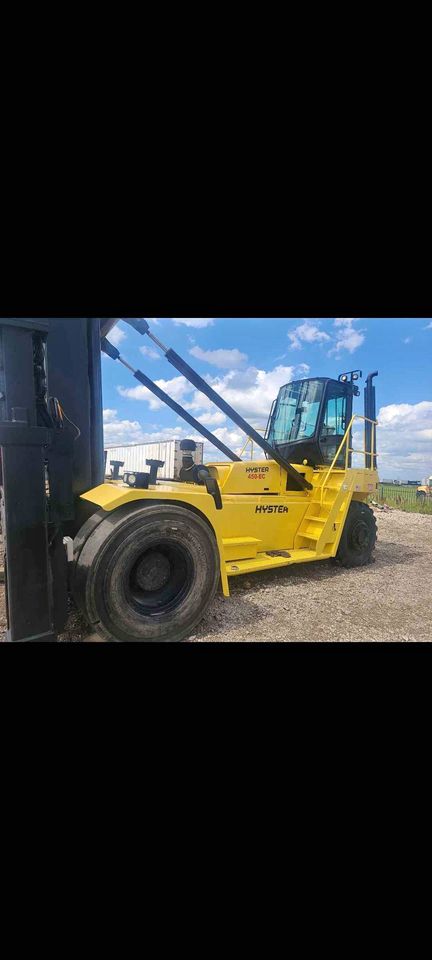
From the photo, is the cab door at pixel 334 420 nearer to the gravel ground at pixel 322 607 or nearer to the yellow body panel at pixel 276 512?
the yellow body panel at pixel 276 512

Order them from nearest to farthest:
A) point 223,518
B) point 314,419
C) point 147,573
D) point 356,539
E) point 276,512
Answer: point 147,573 → point 223,518 → point 276,512 → point 314,419 → point 356,539

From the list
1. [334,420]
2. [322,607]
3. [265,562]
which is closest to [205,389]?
[265,562]

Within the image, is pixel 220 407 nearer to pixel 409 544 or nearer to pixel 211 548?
pixel 211 548

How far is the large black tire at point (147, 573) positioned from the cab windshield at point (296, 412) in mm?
2892

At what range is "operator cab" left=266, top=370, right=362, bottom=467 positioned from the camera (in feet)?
18.3

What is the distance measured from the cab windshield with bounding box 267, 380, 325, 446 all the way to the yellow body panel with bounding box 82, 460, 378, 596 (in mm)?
656

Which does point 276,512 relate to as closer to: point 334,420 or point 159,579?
point 334,420

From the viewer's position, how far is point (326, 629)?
367cm

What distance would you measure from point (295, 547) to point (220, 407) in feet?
7.83

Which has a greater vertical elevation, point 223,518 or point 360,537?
point 223,518

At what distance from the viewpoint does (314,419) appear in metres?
5.57

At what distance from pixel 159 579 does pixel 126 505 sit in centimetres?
79

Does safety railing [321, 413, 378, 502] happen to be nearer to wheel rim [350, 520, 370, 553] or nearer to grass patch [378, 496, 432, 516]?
Result: wheel rim [350, 520, 370, 553]
